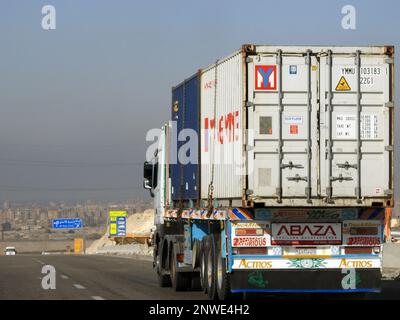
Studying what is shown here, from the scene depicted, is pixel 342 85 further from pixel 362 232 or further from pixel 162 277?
pixel 162 277

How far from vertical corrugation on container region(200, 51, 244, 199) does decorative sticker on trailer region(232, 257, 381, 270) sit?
3.80 ft

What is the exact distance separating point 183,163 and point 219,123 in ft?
Answer: 12.5

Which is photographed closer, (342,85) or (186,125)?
(342,85)

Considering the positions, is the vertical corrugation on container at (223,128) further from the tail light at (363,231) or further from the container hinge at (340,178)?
the tail light at (363,231)

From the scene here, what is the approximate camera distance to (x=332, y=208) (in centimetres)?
1605

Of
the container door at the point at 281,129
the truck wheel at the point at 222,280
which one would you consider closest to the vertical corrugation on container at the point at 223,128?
the container door at the point at 281,129

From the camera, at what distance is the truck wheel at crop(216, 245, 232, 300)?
16422 mm

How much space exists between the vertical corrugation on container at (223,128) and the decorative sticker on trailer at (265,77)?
286 mm

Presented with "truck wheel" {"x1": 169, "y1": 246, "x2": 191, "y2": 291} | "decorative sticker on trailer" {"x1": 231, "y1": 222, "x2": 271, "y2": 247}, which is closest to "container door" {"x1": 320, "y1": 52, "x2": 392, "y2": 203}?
"decorative sticker on trailer" {"x1": 231, "y1": 222, "x2": 271, "y2": 247}

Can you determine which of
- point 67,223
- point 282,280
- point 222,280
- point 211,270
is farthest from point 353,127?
point 67,223

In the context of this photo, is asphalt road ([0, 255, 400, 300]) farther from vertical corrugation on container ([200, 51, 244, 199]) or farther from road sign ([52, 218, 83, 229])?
road sign ([52, 218, 83, 229])

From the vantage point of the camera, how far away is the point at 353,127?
15.8m

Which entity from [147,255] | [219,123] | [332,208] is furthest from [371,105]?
[147,255]
